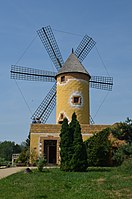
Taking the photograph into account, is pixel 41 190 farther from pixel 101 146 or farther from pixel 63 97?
pixel 63 97

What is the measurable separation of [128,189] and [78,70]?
2176 cm

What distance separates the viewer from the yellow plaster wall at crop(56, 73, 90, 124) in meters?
34.9

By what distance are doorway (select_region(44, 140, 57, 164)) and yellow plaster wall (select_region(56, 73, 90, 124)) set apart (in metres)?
3.36

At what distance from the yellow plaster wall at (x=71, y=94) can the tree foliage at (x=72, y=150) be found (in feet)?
34.2

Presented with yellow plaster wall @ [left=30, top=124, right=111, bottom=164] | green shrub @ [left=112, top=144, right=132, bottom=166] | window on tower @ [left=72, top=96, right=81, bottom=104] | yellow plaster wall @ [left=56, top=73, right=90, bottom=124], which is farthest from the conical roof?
green shrub @ [left=112, top=144, right=132, bottom=166]

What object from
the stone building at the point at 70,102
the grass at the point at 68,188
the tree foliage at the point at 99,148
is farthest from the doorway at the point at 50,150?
the grass at the point at 68,188

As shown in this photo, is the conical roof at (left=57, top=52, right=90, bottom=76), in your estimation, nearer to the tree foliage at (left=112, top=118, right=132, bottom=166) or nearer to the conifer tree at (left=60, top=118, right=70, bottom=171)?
the tree foliage at (left=112, top=118, right=132, bottom=166)

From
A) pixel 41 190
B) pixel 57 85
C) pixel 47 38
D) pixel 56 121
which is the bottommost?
pixel 41 190

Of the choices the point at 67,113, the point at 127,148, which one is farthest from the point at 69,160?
the point at 67,113

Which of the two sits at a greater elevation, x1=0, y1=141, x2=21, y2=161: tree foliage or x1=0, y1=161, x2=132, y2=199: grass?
x1=0, y1=141, x2=21, y2=161: tree foliage

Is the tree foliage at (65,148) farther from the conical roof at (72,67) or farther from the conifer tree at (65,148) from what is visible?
the conical roof at (72,67)

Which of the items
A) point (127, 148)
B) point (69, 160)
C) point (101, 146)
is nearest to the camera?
point (69, 160)

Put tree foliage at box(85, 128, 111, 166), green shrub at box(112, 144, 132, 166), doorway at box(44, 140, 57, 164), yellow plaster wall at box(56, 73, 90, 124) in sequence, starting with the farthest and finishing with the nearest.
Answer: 1. yellow plaster wall at box(56, 73, 90, 124)
2. doorway at box(44, 140, 57, 164)
3. tree foliage at box(85, 128, 111, 166)
4. green shrub at box(112, 144, 132, 166)

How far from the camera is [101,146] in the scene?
2939 centimetres
